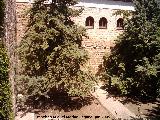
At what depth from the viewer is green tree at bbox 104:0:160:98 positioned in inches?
610

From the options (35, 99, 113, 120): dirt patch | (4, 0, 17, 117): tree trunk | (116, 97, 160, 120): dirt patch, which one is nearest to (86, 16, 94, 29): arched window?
(116, 97, 160, 120): dirt patch

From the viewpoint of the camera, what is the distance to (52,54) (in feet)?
46.6

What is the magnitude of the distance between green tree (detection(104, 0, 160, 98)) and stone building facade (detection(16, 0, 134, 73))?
5.42 feet

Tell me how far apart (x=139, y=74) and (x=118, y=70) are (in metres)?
1.78

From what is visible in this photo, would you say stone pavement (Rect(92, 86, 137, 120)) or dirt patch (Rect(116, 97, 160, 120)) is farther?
dirt patch (Rect(116, 97, 160, 120))

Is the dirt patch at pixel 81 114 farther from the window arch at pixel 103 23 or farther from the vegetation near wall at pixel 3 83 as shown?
the window arch at pixel 103 23

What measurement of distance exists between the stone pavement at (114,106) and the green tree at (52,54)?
1742 millimetres

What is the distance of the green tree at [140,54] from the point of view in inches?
610

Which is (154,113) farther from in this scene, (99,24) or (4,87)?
(4,87)

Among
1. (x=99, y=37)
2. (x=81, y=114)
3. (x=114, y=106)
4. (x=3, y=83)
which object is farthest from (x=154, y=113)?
(x=3, y=83)

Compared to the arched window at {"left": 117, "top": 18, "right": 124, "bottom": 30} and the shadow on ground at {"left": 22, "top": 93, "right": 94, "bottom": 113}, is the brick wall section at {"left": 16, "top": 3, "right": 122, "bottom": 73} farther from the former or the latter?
the shadow on ground at {"left": 22, "top": 93, "right": 94, "bottom": 113}

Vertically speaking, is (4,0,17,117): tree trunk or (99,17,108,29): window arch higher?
(99,17,108,29): window arch

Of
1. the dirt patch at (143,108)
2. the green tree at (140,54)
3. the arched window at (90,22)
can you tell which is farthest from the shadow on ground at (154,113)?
the arched window at (90,22)

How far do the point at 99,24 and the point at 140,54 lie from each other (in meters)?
3.99
